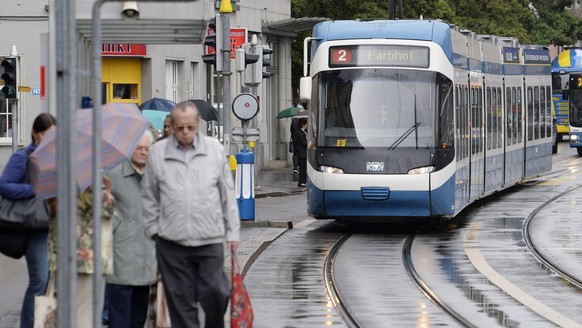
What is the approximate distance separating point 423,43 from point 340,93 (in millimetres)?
1362

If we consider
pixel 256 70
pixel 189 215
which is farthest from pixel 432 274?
pixel 256 70

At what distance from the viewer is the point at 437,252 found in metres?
18.7

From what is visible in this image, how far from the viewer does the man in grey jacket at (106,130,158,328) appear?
9742 mm

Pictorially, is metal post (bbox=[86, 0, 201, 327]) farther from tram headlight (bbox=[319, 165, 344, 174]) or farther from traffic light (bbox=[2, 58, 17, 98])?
traffic light (bbox=[2, 58, 17, 98])

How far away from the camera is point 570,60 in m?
54.0

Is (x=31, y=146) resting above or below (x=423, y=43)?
below

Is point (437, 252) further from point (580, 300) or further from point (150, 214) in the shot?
point (150, 214)

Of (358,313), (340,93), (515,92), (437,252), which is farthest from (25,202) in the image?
(515,92)

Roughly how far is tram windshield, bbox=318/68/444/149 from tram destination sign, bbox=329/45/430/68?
115 millimetres

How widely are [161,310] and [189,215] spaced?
140cm

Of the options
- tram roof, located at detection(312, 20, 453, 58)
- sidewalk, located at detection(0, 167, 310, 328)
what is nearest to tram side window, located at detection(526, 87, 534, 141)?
sidewalk, located at detection(0, 167, 310, 328)

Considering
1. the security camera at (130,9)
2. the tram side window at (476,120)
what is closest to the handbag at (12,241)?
the security camera at (130,9)

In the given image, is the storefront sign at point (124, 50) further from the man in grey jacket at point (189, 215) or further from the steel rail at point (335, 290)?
the man in grey jacket at point (189, 215)

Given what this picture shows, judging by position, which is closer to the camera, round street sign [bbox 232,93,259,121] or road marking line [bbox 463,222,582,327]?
road marking line [bbox 463,222,582,327]
